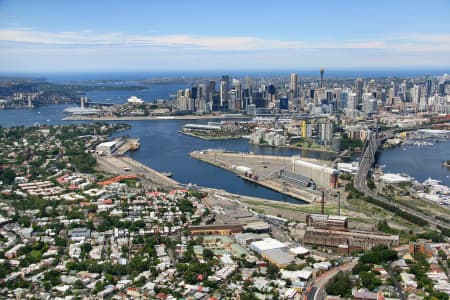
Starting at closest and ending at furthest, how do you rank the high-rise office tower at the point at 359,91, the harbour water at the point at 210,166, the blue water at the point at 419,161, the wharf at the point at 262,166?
the wharf at the point at 262,166, the harbour water at the point at 210,166, the blue water at the point at 419,161, the high-rise office tower at the point at 359,91

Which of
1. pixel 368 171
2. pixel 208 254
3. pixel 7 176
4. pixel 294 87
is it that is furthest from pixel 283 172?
pixel 294 87

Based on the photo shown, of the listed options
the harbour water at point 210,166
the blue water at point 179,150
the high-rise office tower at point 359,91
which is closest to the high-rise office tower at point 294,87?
the high-rise office tower at point 359,91

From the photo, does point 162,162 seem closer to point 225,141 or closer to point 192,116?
point 225,141

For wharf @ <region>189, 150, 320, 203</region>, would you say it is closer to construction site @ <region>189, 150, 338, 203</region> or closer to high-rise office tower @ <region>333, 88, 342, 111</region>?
construction site @ <region>189, 150, 338, 203</region>

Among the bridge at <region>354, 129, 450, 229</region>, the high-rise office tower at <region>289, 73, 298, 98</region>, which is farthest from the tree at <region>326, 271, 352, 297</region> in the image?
the high-rise office tower at <region>289, 73, 298, 98</region>

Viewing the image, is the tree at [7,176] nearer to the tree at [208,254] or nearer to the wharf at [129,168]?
the wharf at [129,168]

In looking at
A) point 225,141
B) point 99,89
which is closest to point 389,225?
point 225,141
